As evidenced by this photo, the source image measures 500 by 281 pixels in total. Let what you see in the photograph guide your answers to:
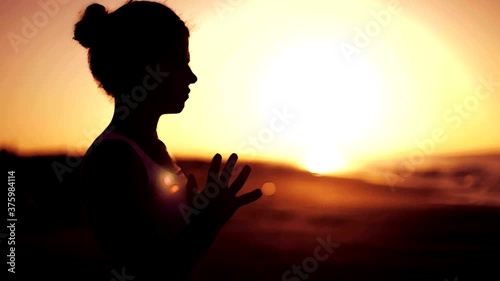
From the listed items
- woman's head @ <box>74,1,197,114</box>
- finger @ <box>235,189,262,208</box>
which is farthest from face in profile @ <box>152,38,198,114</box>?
finger @ <box>235,189,262,208</box>

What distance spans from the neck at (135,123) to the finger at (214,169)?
0.32 m

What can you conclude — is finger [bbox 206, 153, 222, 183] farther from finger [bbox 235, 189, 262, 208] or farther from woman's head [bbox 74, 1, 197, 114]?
woman's head [bbox 74, 1, 197, 114]

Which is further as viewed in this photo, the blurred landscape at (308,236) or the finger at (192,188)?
the blurred landscape at (308,236)

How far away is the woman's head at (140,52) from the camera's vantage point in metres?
1.99

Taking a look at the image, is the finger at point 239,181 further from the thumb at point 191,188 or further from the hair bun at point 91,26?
the hair bun at point 91,26

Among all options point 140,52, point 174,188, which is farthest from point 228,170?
point 140,52

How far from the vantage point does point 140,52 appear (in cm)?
200

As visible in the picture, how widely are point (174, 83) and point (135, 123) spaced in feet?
0.70

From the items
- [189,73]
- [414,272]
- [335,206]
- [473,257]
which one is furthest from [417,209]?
[189,73]

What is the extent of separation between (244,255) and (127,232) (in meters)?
10.0

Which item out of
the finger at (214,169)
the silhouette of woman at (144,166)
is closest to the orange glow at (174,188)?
the silhouette of woman at (144,166)

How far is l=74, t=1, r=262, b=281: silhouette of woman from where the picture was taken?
1702 mm

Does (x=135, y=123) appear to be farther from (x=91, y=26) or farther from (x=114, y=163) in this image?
(x=91, y=26)

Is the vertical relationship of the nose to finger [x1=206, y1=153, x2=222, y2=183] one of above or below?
above
